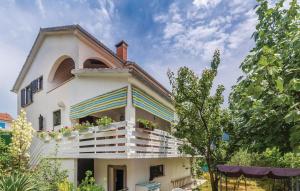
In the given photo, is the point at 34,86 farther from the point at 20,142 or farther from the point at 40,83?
the point at 20,142

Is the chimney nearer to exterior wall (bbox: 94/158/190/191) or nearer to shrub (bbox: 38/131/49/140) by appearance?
shrub (bbox: 38/131/49/140)

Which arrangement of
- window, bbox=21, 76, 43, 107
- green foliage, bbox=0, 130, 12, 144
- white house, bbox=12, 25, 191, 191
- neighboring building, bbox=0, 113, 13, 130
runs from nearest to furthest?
white house, bbox=12, 25, 191, 191
green foliage, bbox=0, 130, 12, 144
window, bbox=21, 76, 43, 107
neighboring building, bbox=0, 113, 13, 130

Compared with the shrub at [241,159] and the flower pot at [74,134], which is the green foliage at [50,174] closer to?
the flower pot at [74,134]

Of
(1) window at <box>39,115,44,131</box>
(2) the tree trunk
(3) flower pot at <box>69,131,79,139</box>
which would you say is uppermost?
(1) window at <box>39,115,44,131</box>

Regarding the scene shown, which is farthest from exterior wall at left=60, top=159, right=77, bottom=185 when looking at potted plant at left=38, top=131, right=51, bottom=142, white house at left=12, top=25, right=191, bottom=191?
potted plant at left=38, top=131, right=51, bottom=142

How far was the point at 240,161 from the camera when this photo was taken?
20938 millimetres

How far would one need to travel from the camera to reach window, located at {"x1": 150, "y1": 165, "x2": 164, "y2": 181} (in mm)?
18469

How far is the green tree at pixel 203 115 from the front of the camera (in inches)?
654

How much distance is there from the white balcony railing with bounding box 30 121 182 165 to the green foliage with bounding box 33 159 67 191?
2.58 ft

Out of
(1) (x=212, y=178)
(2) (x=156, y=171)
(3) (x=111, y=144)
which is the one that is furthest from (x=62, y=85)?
(1) (x=212, y=178)

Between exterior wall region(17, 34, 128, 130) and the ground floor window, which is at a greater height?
exterior wall region(17, 34, 128, 130)

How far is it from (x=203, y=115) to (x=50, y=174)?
9358mm

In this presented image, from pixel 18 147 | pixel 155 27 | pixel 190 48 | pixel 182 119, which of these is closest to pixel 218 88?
pixel 182 119

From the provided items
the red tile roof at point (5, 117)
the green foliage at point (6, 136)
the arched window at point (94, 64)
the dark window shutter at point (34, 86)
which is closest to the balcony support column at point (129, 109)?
the arched window at point (94, 64)
